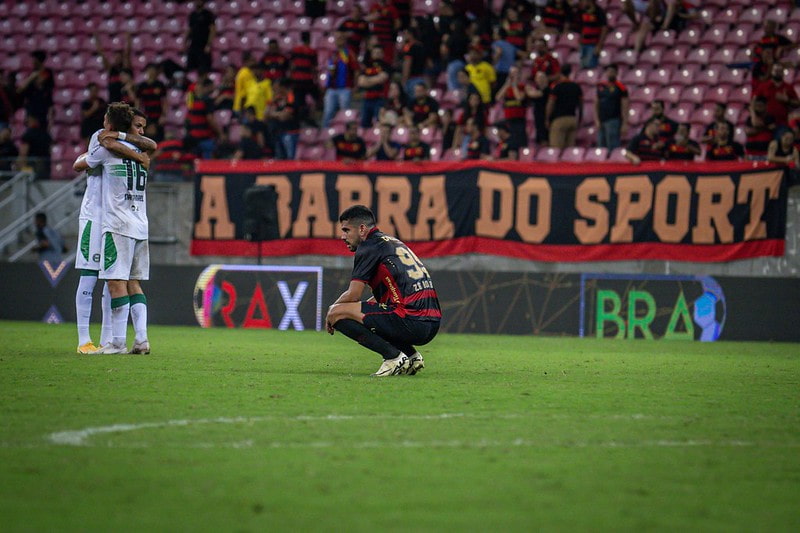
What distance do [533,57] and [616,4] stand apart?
2.13 metres

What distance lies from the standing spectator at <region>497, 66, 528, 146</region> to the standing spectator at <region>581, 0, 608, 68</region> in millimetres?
1864

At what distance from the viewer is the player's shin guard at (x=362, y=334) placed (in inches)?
350

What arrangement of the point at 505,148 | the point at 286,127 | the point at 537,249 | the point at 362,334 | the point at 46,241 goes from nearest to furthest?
the point at 362,334, the point at 537,249, the point at 505,148, the point at 46,241, the point at 286,127

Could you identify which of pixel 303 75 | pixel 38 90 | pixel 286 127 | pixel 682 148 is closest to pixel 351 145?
pixel 286 127

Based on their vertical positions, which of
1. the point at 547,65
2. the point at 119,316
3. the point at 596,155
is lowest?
the point at 119,316

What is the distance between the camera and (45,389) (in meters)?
7.79

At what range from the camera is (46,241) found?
1952 cm

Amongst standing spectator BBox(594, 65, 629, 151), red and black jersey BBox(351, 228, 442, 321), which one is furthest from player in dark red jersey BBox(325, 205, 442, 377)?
standing spectator BBox(594, 65, 629, 151)

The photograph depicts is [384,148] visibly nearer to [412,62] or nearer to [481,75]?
[481,75]

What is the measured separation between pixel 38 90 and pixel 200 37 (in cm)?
332

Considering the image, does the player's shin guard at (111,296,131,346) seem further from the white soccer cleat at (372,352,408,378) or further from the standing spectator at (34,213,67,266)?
the standing spectator at (34,213,67,266)

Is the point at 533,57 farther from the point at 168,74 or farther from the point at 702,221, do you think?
the point at 168,74

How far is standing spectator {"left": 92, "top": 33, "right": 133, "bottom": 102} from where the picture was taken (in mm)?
22641

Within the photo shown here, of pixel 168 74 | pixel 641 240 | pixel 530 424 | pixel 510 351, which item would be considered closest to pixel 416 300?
pixel 530 424
